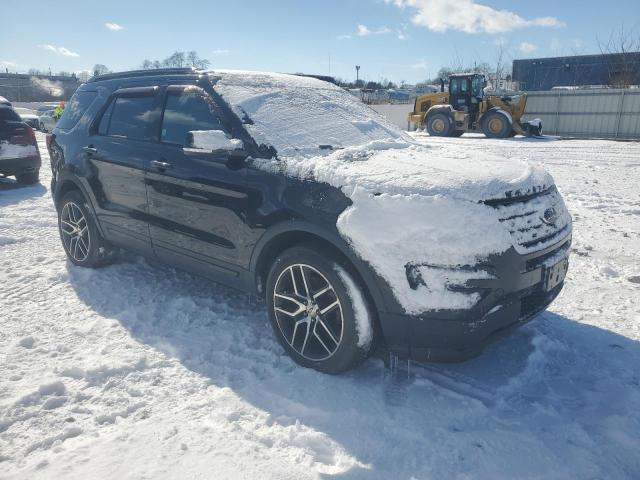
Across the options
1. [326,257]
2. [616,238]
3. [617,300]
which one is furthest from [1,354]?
[616,238]

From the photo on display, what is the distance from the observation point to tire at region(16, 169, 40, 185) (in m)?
9.06

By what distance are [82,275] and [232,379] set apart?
238 cm

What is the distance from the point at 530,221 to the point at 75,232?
404 cm

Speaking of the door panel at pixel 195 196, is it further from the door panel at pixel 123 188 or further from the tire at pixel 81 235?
the tire at pixel 81 235

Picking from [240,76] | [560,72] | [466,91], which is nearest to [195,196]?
[240,76]

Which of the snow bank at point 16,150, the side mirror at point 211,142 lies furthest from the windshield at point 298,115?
the snow bank at point 16,150

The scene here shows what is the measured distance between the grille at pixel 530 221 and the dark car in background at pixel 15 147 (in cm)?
894

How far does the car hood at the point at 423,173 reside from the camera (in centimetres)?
248

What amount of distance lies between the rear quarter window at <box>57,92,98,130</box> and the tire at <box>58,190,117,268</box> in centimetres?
68

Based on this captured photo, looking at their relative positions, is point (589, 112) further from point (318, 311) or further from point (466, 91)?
point (318, 311)

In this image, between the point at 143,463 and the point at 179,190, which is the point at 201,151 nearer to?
the point at 179,190

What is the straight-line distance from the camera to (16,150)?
8602 mm

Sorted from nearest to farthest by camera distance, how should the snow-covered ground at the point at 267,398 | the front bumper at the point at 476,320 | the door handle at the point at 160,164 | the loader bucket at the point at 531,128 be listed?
the snow-covered ground at the point at 267,398, the front bumper at the point at 476,320, the door handle at the point at 160,164, the loader bucket at the point at 531,128

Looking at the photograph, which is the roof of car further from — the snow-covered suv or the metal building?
the metal building
